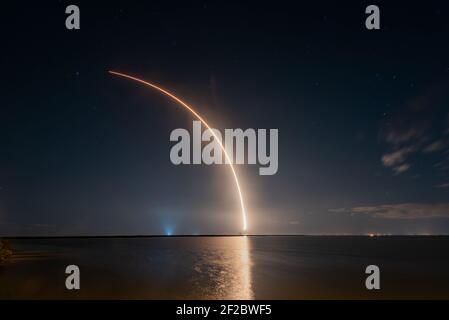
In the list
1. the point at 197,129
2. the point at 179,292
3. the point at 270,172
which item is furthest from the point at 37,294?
the point at 270,172

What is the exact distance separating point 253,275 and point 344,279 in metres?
9.03

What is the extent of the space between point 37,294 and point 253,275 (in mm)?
20881

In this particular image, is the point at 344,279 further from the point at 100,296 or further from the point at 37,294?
the point at 37,294

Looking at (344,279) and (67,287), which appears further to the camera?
(344,279)

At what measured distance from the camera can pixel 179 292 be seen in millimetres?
29109
